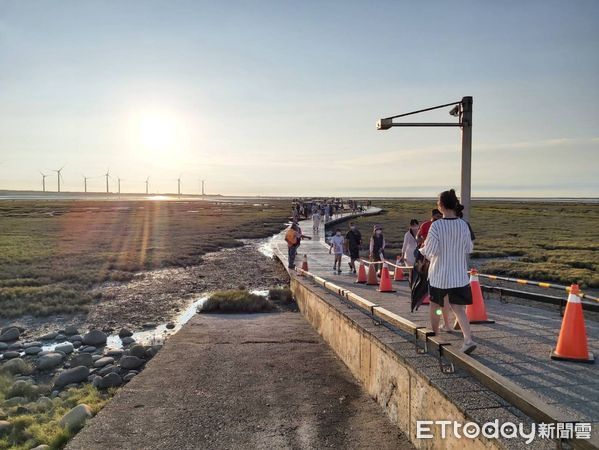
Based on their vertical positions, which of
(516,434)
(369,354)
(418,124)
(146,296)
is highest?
(418,124)

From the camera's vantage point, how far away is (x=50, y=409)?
283 inches

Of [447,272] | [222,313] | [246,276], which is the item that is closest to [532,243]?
[246,276]

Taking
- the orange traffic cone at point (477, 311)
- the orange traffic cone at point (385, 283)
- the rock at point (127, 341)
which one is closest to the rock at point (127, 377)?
the rock at point (127, 341)

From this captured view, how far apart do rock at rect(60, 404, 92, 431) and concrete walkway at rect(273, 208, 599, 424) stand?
4.78 metres

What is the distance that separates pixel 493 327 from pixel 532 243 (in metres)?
26.5

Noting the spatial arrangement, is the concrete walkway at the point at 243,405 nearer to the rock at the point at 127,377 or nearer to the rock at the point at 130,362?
the rock at the point at 127,377

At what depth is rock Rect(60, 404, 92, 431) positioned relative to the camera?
621cm

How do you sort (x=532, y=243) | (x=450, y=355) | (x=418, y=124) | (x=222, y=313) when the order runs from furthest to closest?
(x=532, y=243)
(x=222, y=313)
(x=418, y=124)
(x=450, y=355)

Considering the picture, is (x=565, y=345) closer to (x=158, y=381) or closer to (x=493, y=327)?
(x=493, y=327)

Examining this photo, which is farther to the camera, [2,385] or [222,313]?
[222,313]

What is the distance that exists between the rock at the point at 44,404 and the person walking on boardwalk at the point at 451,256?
6.07 m

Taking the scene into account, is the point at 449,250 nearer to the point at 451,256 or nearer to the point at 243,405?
the point at 451,256

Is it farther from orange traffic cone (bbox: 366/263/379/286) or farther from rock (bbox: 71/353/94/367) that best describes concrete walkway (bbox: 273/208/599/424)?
rock (bbox: 71/353/94/367)

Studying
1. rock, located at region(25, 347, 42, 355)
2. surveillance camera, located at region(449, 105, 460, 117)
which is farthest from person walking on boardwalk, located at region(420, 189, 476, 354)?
rock, located at region(25, 347, 42, 355)
